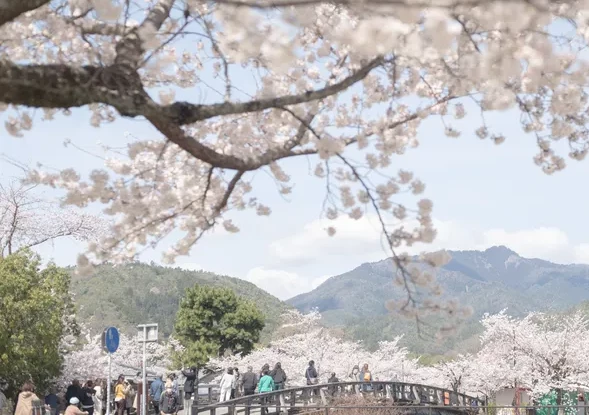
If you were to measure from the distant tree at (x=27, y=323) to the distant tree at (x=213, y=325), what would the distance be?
3329 cm

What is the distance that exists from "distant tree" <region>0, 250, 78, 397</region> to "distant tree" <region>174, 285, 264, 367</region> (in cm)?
3329

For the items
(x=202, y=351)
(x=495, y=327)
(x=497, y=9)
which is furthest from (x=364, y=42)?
(x=202, y=351)

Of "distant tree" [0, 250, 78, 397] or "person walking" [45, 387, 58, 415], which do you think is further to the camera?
"distant tree" [0, 250, 78, 397]

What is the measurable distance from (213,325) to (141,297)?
3857 inches

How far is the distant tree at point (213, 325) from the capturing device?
5716cm

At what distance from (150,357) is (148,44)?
226 ft

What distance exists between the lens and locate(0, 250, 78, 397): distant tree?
74.0 feet

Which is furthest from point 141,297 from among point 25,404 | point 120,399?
point 25,404

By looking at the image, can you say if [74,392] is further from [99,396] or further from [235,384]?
[235,384]

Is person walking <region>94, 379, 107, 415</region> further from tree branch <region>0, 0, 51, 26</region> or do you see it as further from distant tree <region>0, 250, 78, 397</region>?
tree branch <region>0, 0, 51, 26</region>

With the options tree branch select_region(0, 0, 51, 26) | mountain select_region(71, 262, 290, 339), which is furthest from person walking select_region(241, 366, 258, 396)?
mountain select_region(71, 262, 290, 339)

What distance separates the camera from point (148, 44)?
408cm

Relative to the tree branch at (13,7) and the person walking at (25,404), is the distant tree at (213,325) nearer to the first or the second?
the person walking at (25,404)

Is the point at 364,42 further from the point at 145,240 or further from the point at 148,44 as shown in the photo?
the point at 145,240
